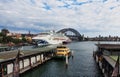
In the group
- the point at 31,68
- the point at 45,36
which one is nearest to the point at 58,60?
the point at 31,68

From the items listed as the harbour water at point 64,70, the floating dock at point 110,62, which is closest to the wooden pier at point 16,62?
the harbour water at point 64,70

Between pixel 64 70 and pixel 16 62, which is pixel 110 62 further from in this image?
pixel 64 70

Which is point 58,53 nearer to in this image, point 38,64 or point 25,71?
point 38,64

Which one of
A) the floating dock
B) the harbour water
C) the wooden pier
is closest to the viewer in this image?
the floating dock

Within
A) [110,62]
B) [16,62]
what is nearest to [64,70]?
[110,62]

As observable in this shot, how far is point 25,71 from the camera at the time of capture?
163 ft

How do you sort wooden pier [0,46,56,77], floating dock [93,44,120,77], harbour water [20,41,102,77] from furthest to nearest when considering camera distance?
harbour water [20,41,102,77] → wooden pier [0,46,56,77] → floating dock [93,44,120,77]

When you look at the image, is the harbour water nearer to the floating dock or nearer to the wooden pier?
the wooden pier

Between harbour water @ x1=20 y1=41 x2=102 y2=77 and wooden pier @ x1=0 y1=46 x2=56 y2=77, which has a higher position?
wooden pier @ x1=0 y1=46 x2=56 y2=77

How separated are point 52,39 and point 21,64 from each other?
468 ft

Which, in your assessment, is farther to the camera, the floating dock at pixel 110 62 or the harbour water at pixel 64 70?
the harbour water at pixel 64 70

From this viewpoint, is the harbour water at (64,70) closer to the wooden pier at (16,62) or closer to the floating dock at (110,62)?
the wooden pier at (16,62)

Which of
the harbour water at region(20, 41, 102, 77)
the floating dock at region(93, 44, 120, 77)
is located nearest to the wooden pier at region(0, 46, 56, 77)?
the harbour water at region(20, 41, 102, 77)

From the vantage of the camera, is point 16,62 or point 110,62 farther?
point 110,62
